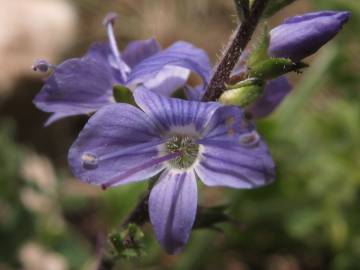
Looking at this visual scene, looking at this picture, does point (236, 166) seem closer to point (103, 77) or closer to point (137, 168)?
point (137, 168)

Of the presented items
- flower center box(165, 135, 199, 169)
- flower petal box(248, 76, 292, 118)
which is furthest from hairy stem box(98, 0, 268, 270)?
flower petal box(248, 76, 292, 118)

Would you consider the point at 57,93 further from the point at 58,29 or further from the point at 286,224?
the point at 58,29

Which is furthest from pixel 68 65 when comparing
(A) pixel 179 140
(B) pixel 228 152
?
(B) pixel 228 152

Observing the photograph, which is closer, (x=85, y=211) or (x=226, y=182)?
(x=226, y=182)

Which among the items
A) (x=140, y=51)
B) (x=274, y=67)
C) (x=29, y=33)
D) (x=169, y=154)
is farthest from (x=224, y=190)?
(x=274, y=67)

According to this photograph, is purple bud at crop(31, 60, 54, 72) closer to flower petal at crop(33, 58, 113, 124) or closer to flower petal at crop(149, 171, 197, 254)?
flower petal at crop(33, 58, 113, 124)

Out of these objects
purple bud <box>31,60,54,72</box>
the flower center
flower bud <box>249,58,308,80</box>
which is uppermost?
flower bud <box>249,58,308,80</box>

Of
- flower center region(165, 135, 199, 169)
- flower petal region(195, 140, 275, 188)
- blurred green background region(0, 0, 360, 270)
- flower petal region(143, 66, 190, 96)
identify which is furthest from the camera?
blurred green background region(0, 0, 360, 270)
